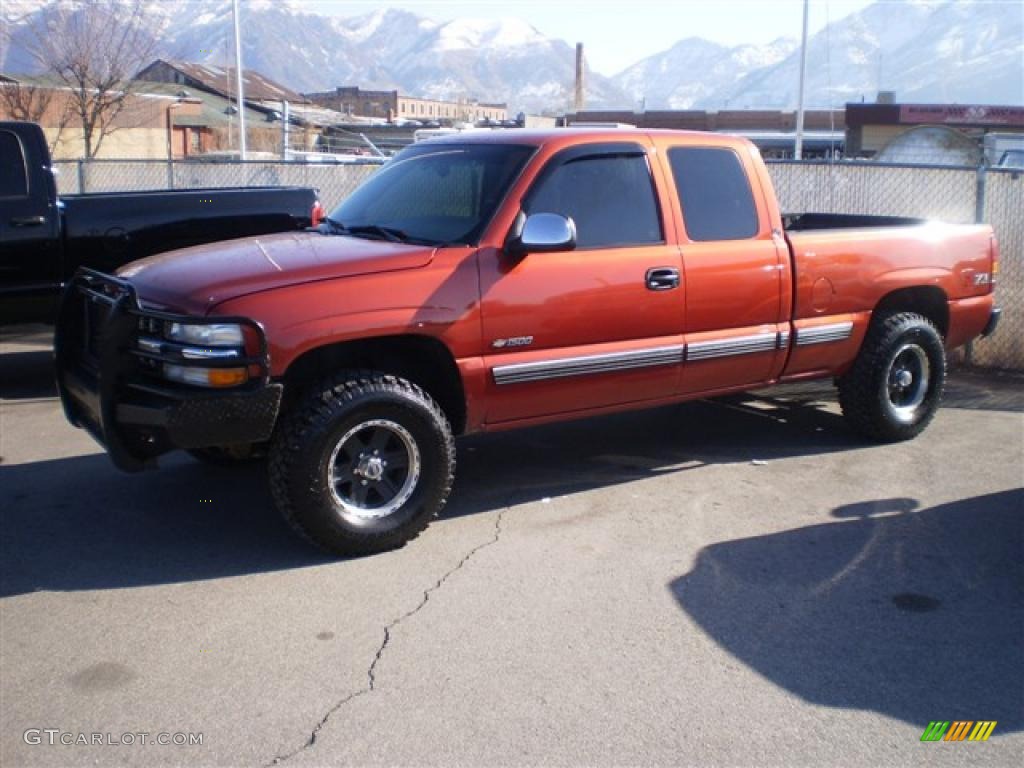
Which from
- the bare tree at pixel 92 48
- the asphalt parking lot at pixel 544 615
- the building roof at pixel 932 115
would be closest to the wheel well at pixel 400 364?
the asphalt parking lot at pixel 544 615

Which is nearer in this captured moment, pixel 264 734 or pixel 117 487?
pixel 264 734

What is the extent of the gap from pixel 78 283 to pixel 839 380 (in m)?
4.71

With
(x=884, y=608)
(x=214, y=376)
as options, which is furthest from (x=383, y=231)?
(x=884, y=608)

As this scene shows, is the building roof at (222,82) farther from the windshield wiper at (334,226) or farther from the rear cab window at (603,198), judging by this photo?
the rear cab window at (603,198)

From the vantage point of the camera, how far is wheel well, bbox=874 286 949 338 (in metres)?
7.28

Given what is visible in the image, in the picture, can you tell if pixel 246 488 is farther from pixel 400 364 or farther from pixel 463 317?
pixel 463 317

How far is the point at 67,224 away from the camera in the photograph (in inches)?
347

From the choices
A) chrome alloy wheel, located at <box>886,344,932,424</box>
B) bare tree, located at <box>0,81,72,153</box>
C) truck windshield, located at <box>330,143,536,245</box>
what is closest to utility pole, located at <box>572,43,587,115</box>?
bare tree, located at <box>0,81,72,153</box>

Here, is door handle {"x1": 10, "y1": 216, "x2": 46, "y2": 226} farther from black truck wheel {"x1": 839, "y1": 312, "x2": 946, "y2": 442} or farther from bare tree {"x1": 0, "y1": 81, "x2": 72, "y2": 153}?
bare tree {"x1": 0, "y1": 81, "x2": 72, "y2": 153}

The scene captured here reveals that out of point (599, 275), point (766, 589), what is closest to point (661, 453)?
point (599, 275)

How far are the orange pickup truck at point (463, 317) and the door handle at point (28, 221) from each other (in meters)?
3.48

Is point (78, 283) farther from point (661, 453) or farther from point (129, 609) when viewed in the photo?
point (661, 453)

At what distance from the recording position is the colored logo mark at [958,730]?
3734 millimetres

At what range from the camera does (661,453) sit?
7137 mm
